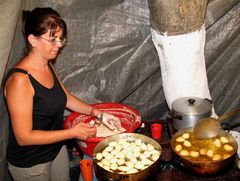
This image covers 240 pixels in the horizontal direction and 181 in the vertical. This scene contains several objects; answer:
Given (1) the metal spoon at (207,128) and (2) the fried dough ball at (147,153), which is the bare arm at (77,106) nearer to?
(2) the fried dough ball at (147,153)

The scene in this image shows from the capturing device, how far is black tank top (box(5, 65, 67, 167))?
107 inches

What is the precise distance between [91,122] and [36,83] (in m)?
1.03

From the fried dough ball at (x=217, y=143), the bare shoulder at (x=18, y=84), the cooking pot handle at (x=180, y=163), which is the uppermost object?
the bare shoulder at (x=18, y=84)

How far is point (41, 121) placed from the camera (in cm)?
280

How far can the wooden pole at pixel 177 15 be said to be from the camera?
2977 mm

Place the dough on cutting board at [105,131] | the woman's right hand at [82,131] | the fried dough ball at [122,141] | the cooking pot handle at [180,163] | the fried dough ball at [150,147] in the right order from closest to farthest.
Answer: the cooking pot handle at [180,163] < the woman's right hand at [82,131] < the fried dough ball at [150,147] < the fried dough ball at [122,141] < the dough on cutting board at [105,131]

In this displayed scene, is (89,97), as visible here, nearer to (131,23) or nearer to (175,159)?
(131,23)

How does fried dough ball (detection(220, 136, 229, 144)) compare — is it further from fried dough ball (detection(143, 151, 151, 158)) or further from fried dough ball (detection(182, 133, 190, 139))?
fried dough ball (detection(143, 151, 151, 158))

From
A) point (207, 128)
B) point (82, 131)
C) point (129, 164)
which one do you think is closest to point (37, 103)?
point (82, 131)

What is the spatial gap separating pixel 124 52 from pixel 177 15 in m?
0.88

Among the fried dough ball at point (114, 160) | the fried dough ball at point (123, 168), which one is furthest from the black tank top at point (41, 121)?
the fried dough ball at point (123, 168)

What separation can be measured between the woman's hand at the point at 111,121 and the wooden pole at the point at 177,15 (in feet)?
3.18

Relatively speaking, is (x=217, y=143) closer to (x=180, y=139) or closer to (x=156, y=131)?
(x=180, y=139)

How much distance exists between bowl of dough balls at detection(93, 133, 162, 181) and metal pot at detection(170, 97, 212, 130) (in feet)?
1.15
